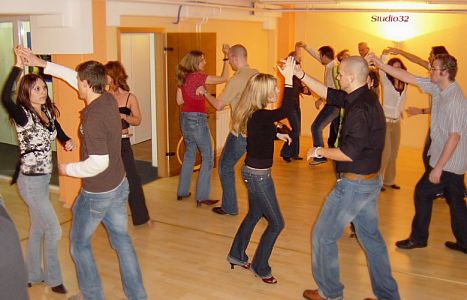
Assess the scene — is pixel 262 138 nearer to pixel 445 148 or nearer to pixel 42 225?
pixel 445 148

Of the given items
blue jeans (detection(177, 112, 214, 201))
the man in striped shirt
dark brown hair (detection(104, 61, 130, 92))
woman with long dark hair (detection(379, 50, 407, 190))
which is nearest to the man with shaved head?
the man in striped shirt

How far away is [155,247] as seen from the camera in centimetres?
477

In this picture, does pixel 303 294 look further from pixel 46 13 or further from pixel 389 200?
pixel 46 13

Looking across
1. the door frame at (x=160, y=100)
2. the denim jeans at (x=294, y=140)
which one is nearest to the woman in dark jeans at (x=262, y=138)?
the door frame at (x=160, y=100)

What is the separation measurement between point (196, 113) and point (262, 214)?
2.04 metres

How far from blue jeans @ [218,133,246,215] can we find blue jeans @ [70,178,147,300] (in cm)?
191

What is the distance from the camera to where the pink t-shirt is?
569 cm

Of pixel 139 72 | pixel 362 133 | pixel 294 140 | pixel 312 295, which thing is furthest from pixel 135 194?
pixel 139 72

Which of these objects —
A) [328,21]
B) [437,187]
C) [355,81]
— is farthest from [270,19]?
[355,81]

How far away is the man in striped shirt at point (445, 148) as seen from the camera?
4180 mm

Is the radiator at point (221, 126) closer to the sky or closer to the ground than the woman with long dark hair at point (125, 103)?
closer to the ground

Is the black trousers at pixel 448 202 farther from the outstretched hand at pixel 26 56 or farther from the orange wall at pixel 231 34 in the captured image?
the orange wall at pixel 231 34

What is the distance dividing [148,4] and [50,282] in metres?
3.69

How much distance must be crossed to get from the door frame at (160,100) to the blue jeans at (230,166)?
5.72 ft
